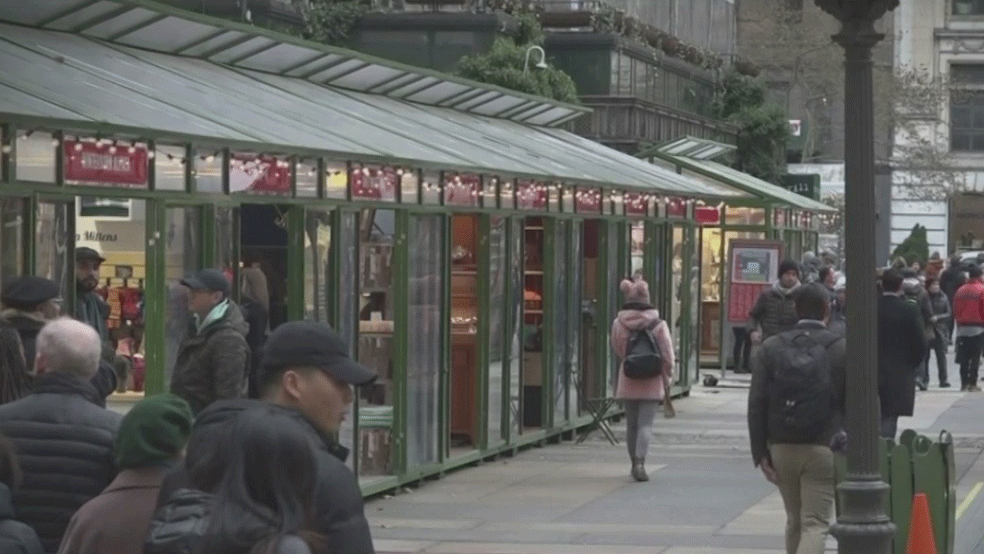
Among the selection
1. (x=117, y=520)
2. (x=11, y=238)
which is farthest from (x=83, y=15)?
(x=117, y=520)

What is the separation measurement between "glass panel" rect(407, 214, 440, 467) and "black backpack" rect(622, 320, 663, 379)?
161cm

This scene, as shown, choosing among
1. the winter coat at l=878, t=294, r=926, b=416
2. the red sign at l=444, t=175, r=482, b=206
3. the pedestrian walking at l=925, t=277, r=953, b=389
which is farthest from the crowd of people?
the pedestrian walking at l=925, t=277, r=953, b=389

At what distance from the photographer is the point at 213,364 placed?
41.4 feet

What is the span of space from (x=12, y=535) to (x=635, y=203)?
20.4 metres

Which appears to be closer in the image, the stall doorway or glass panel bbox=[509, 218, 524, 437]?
the stall doorway

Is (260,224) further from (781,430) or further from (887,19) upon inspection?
(887,19)

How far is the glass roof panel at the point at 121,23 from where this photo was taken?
54.4 feet

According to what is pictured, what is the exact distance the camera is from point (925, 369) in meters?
33.1

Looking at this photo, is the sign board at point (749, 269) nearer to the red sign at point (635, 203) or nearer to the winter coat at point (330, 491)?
the red sign at point (635, 203)

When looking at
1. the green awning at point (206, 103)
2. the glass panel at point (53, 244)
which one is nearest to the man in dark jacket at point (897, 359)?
the green awning at point (206, 103)

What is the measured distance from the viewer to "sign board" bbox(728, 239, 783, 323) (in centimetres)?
3438

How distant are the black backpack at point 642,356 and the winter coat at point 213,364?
7.23 meters

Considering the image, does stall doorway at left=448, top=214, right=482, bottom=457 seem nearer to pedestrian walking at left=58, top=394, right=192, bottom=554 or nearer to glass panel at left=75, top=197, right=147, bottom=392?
glass panel at left=75, top=197, right=147, bottom=392

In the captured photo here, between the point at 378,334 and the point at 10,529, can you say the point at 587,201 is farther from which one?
the point at 10,529
